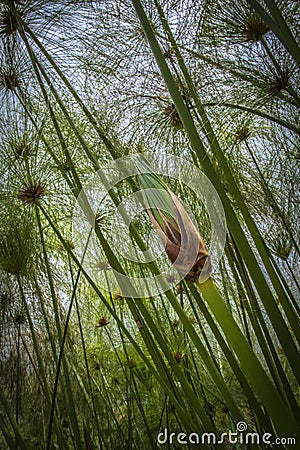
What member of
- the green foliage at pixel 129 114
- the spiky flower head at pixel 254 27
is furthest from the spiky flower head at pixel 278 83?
the spiky flower head at pixel 254 27

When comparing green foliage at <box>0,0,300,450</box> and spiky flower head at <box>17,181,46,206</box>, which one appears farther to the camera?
spiky flower head at <box>17,181,46,206</box>

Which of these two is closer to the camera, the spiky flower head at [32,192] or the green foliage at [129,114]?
the green foliage at [129,114]

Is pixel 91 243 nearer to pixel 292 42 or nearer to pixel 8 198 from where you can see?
pixel 8 198

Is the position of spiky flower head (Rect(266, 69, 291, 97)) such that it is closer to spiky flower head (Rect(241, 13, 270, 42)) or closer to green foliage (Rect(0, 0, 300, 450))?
green foliage (Rect(0, 0, 300, 450))

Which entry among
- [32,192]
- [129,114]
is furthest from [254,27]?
[32,192]

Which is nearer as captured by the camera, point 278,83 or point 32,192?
point 278,83

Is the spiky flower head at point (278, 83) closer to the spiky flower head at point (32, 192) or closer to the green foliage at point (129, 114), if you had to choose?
the green foliage at point (129, 114)

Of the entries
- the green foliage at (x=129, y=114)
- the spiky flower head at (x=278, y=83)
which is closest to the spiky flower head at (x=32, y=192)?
the green foliage at (x=129, y=114)

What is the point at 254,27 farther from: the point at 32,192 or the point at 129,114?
the point at 32,192

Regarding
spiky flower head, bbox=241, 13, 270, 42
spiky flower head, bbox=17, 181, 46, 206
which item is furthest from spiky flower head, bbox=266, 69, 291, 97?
spiky flower head, bbox=17, 181, 46, 206

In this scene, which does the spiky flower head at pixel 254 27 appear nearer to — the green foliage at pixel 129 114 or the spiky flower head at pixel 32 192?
the green foliage at pixel 129 114

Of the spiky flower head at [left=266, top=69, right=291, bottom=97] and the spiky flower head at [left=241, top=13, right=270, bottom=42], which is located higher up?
the spiky flower head at [left=241, top=13, right=270, bottom=42]

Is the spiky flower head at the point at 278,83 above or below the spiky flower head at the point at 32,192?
below

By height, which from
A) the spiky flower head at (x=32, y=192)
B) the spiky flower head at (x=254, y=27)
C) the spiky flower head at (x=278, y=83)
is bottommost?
the spiky flower head at (x=278, y=83)
